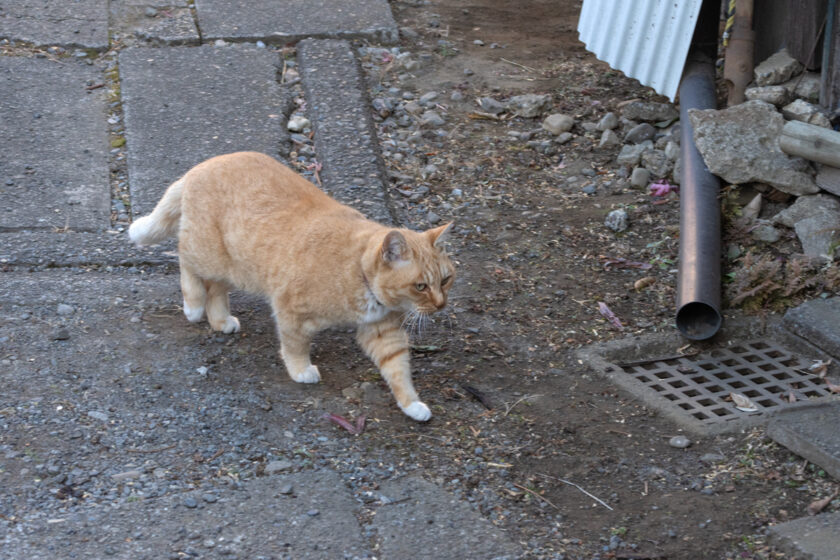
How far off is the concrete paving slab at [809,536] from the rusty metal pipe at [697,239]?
1.33 m

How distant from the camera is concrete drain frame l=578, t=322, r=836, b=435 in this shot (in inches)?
159

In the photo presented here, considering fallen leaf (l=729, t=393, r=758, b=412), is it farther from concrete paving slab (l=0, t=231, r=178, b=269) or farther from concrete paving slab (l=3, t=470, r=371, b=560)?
concrete paving slab (l=0, t=231, r=178, b=269)

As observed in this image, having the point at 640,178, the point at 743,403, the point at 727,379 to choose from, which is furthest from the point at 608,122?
the point at 743,403

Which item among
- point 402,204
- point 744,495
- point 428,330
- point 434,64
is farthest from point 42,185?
point 744,495

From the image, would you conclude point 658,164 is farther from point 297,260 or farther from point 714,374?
point 297,260

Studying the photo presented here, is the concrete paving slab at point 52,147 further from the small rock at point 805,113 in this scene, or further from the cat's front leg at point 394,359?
the small rock at point 805,113

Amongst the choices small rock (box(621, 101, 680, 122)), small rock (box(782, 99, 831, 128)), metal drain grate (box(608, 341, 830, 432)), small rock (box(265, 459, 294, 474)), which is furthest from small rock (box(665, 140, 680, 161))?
small rock (box(265, 459, 294, 474))

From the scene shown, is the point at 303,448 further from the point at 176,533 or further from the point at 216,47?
the point at 216,47

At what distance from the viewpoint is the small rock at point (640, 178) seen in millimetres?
5656

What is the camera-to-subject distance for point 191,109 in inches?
247

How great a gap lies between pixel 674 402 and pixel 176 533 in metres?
2.22

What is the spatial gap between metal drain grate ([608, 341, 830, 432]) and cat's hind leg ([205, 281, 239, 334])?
1.80 meters

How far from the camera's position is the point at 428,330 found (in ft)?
15.0

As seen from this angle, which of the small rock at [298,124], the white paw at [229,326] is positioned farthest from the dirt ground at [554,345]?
the white paw at [229,326]
